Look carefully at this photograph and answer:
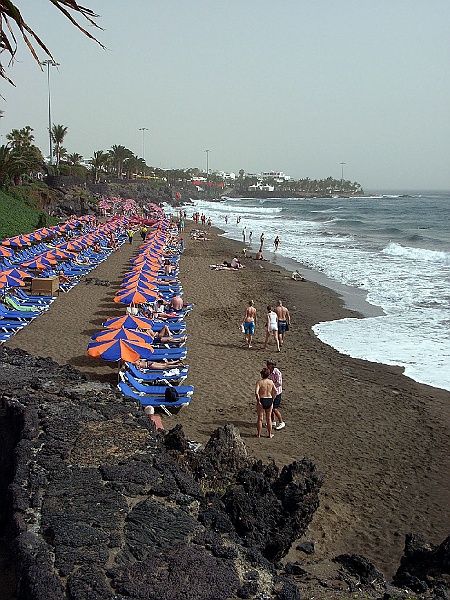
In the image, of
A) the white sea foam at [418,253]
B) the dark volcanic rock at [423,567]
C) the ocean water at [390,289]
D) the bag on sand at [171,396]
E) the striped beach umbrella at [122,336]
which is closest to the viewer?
the dark volcanic rock at [423,567]

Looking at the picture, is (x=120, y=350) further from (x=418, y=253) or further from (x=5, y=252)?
(x=418, y=253)

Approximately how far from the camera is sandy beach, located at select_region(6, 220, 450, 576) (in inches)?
287

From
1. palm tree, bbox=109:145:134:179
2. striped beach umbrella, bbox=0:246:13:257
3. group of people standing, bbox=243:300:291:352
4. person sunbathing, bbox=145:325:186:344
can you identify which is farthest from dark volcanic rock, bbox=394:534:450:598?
palm tree, bbox=109:145:134:179

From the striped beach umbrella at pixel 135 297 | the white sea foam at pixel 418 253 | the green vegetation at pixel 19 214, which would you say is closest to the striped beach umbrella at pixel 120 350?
the striped beach umbrella at pixel 135 297

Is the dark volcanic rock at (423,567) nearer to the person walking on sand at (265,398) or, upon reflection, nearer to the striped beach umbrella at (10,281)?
the person walking on sand at (265,398)

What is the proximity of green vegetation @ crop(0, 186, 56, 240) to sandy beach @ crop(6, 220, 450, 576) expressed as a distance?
1618 centimetres

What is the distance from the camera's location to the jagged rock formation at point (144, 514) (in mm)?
4633

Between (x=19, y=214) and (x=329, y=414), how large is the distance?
103 ft

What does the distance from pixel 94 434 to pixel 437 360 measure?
926 cm

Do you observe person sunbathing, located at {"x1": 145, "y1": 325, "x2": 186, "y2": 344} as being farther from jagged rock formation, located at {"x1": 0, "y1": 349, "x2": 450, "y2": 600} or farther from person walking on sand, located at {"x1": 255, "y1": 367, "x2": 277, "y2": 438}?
jagged rock formation, located at {"x1": 0, "y1": 349, "x2": 450, "y2": 600}

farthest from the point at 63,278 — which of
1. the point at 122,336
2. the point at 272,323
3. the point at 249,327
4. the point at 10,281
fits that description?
the point at 122,336

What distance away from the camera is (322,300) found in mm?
20719

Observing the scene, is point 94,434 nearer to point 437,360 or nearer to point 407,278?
point 437,360

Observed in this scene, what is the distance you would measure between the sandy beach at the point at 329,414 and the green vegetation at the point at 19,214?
53.1ft
